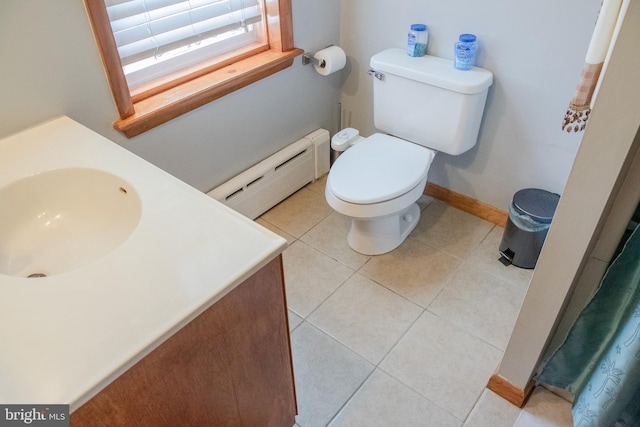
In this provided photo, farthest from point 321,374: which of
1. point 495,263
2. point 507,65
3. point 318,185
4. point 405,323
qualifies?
point 507,65

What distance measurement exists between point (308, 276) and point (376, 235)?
346 mm

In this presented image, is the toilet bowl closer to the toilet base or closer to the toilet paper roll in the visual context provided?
the toilet base

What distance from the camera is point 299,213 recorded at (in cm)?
234

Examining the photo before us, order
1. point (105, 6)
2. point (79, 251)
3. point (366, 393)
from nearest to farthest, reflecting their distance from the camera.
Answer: point (79, 251)
point (105, 6)
point (366, 393)

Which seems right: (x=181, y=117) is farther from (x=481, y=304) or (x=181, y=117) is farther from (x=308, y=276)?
(x=481, y=304)

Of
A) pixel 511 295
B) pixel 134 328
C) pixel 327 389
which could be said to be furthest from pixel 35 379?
pixel 511 295

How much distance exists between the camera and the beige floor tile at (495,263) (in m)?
1.97

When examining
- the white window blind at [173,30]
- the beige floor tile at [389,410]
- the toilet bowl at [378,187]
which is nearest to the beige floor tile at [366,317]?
the beige floor tile at [389,410]

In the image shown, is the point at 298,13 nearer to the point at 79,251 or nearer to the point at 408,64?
the point at 408,64

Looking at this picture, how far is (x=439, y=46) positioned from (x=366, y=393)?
1.43 meters

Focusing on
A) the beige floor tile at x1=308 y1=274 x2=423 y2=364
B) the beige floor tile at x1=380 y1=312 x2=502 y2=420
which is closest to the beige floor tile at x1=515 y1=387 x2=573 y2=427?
the beige floor tile at x1=380 y1=312 x2=502 y2=420

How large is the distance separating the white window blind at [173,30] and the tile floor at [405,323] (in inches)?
33.0

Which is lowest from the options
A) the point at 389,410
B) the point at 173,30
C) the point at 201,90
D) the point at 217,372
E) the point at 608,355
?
the point at 389,410

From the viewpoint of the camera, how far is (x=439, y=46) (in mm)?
1997
